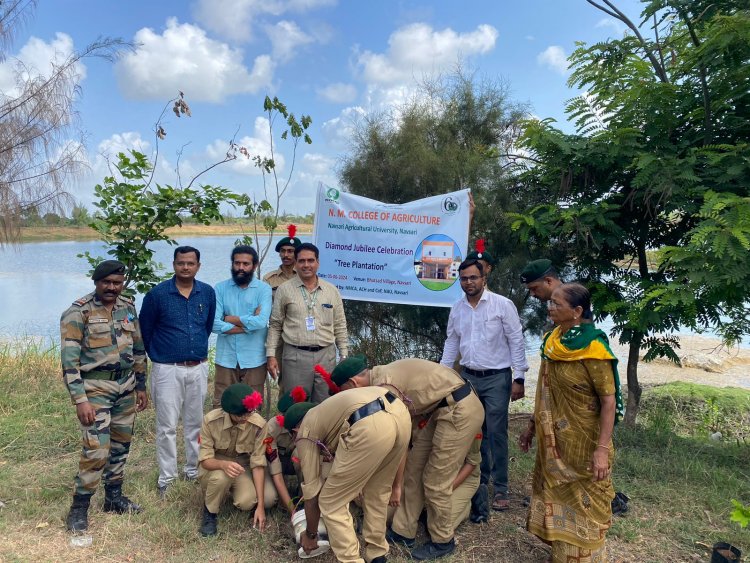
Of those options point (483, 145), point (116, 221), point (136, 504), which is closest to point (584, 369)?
point (136, 504)

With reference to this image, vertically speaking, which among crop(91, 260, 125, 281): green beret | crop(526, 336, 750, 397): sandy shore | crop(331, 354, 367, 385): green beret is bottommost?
crop(526, 336, 750, 397): sandy shore

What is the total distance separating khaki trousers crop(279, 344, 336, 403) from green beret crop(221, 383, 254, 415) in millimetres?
774

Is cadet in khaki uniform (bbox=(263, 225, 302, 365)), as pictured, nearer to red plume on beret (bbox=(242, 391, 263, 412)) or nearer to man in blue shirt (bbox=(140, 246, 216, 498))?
man in blue shirt (bbox=(140, 246, 216, 498))

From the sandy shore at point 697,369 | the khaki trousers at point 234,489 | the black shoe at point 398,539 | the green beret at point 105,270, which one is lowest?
the sandy shore at point 697,369

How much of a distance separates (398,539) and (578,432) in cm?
136

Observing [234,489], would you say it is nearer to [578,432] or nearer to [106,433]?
[106,433]

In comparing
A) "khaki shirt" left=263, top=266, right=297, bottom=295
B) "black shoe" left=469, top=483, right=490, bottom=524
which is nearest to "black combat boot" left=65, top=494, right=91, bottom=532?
"khaki shirt" left=263, top=266, right=297, bottom=295

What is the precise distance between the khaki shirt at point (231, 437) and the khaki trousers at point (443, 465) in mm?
1052

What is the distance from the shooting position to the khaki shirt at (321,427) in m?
3.02

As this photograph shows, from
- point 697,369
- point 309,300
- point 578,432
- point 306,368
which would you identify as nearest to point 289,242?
point 309,300

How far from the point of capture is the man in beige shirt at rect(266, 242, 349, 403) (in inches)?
172

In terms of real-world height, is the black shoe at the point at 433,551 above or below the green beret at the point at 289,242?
below

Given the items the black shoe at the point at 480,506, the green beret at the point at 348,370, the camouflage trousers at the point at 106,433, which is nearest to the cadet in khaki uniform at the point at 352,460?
the green beret at the point at 348,370

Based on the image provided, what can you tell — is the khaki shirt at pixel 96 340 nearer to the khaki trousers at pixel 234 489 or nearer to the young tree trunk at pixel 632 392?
the khaki trousers at pixel 234 489
